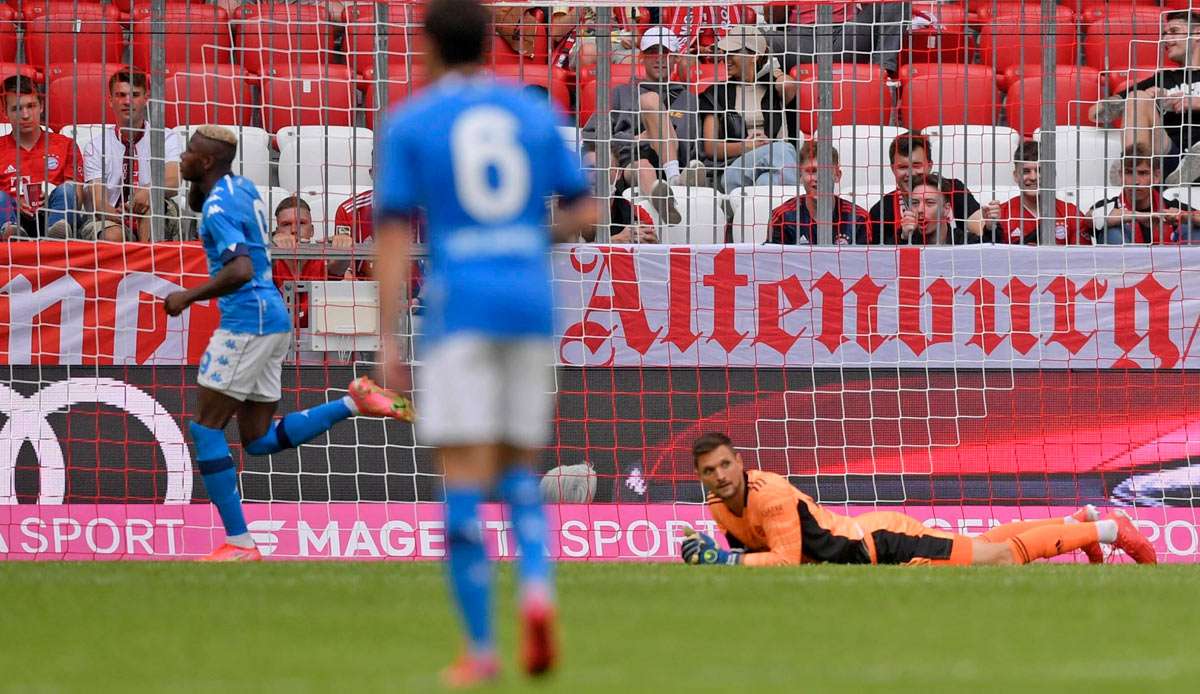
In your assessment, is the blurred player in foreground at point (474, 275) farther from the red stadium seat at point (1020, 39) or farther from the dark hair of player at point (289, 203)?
the red stadium seat at point (1020, 39)

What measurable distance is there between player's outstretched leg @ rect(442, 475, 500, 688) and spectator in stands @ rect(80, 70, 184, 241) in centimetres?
746

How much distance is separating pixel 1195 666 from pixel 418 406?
7.17 meters

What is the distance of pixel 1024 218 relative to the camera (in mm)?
12062

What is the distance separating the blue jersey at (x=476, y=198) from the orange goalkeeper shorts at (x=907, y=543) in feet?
17.5

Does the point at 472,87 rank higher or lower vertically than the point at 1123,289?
higher

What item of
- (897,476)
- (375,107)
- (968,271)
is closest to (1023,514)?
(897,476)

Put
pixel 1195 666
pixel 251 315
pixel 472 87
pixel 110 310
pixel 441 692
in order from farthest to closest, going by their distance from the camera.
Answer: pixel 110 310 < pixel 251 315 < pixel 1195 666 < pixel 472 87 < pixel 441 692

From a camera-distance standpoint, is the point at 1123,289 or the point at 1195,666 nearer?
the point at 1195,666

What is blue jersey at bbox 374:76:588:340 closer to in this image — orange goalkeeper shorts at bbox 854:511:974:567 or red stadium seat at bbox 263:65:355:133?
orange goalkeeper shorts at bbox 854:511:974:567

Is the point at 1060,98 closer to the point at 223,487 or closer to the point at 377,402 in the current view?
the point at 377,402

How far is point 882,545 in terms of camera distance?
392 inches

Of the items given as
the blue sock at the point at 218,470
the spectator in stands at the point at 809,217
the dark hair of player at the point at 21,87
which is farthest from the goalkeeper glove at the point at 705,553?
the dark hair of player at the point at 21,87

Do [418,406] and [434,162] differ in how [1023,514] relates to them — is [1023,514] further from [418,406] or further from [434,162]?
[434,162]

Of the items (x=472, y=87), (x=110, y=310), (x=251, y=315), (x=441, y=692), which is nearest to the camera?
(x=441, y=692)
